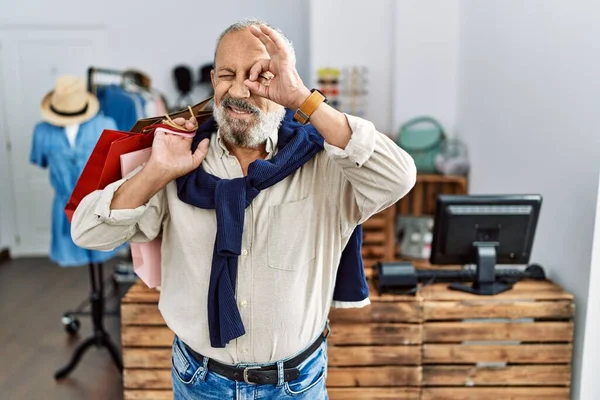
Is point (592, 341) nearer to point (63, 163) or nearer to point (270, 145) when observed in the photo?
point (270, 145)

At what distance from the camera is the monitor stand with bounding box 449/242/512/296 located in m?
2.49

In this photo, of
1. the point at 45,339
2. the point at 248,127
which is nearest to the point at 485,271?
the point at 248,127

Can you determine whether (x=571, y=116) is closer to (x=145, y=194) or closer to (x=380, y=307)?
(x=380, y=307)

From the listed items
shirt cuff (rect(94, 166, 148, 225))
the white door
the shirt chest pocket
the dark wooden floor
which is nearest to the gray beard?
the shirt chest pocket

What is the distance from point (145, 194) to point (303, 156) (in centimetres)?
40

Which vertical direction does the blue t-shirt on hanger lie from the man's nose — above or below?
below

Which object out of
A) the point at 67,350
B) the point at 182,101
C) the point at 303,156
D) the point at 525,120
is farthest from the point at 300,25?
the point at 303,156

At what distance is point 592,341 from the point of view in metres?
2.38

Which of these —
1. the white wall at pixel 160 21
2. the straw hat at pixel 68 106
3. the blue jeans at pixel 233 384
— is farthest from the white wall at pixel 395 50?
the blue jeans at pixel 233 384

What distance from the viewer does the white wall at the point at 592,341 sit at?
229 centimetres

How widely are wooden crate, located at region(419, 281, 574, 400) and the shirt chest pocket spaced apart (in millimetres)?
1160

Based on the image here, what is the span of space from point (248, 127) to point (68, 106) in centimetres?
251

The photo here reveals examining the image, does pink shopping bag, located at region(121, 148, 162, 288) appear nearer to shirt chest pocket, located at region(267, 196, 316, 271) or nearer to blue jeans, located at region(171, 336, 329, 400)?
blue jeans, located at region(171, 336, 329, 400)

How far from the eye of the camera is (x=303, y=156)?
1435mm
